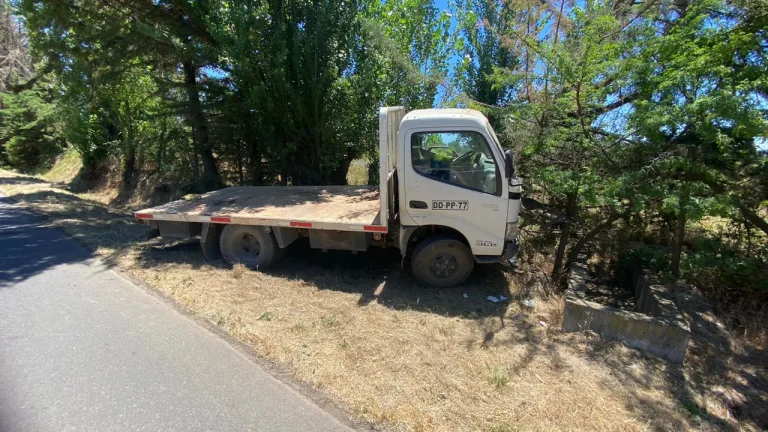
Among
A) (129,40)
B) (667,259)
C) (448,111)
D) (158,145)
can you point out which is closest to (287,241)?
(448,111)

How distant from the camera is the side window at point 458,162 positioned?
4895 millimetres

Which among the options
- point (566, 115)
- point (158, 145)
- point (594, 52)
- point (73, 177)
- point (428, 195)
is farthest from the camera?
point (73, 177)

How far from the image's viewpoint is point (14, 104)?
897 inches

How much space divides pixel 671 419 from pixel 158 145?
15.6 m

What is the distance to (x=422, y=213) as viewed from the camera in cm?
508

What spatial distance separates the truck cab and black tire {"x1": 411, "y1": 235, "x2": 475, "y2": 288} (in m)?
0.05

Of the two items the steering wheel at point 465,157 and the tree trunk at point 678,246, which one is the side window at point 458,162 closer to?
the steering wheel at point 465,157

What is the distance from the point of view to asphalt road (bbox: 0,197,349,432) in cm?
275

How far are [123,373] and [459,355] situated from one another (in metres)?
2.94

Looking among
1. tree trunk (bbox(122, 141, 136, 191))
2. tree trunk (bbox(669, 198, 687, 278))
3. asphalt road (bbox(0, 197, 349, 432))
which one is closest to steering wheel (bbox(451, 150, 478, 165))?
tree trunk (bbox(669, 198, 687, 278))

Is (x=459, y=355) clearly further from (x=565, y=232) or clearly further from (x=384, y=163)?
(x=565, y=232)

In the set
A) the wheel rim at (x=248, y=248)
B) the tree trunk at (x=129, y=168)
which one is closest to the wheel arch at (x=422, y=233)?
the wheel rim at (x=248, y=248)

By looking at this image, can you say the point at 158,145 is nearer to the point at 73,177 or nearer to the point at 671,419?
the point at 73,177

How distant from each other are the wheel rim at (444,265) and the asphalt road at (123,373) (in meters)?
2.74
